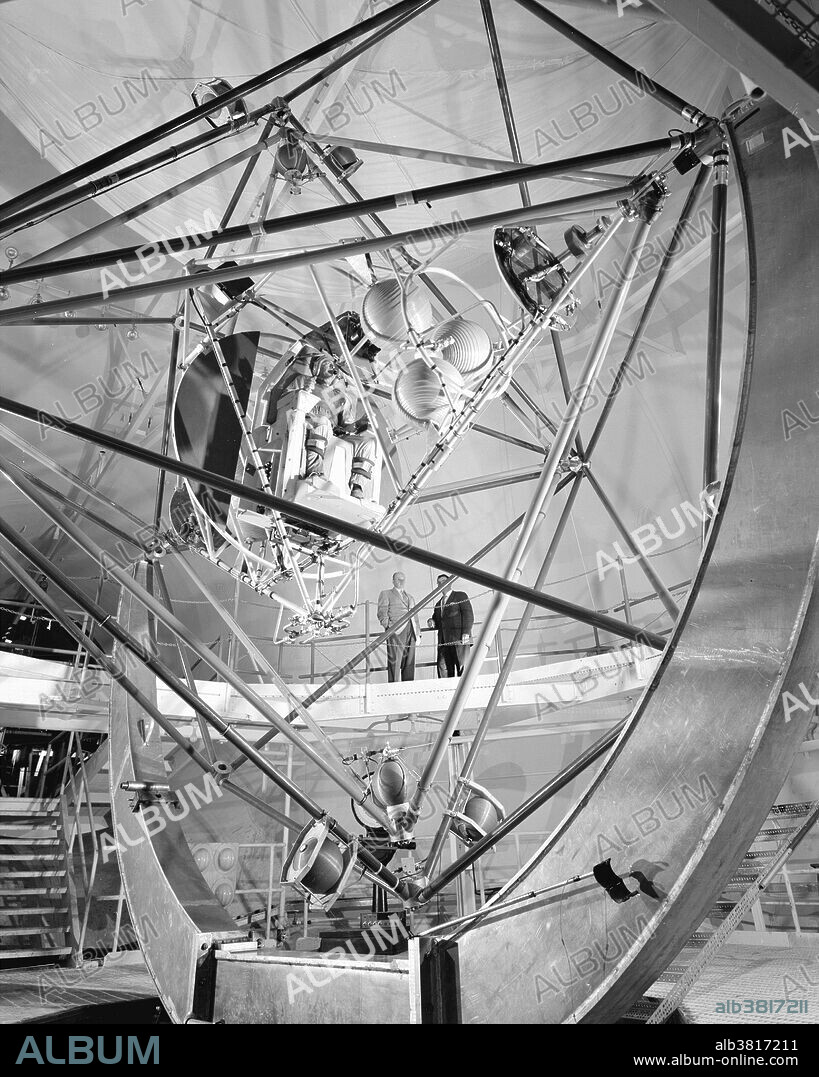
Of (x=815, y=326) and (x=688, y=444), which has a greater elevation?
(x=688, y=444)

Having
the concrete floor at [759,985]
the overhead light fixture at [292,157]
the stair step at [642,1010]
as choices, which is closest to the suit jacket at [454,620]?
the concrete floor at [759,985]

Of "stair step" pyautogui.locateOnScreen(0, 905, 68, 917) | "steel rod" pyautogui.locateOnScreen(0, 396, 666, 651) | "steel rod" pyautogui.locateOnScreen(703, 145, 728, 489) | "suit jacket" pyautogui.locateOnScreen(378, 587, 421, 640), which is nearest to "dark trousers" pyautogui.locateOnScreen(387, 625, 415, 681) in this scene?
"suit jacket" pyautogui.locateOnScreen(378, 587, 421, 640)

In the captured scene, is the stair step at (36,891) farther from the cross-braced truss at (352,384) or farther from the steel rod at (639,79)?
the steel rod at (639,79)

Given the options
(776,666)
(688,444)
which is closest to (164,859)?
(776,666)

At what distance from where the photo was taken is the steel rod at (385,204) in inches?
109

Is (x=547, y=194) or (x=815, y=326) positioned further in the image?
(x=547, y=194)

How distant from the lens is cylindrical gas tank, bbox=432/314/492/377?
15.5ft

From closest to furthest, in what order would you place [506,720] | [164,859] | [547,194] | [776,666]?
1. [776,666]
2. [164,859]
3. [547,194]
4. [506,720]

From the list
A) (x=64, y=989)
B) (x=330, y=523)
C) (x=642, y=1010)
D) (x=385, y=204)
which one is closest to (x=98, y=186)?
(x=385, y=204)

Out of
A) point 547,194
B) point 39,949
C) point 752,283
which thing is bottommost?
point 39,949

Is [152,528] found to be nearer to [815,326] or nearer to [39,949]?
[815,326]

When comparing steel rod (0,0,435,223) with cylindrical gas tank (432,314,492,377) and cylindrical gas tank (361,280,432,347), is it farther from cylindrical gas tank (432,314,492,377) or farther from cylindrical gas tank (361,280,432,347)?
cylindrical gas tank (432,314,492,377)

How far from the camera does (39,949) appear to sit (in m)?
9.48
